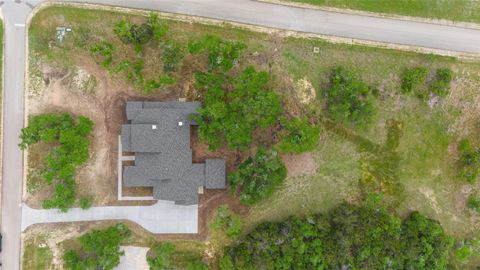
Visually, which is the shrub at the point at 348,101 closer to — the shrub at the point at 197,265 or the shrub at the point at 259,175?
the shrub at the point at 259,175

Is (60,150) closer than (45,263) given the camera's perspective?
Yes

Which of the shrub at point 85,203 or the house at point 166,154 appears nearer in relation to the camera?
the house at point 166,154

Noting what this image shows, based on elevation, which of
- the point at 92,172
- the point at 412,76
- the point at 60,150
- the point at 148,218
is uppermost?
the point at 412,76

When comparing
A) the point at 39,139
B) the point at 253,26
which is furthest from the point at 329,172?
the point at 39,139

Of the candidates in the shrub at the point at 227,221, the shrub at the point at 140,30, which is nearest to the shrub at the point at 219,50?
the shrub at the point at 140,30

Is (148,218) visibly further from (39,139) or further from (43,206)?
(39,139)

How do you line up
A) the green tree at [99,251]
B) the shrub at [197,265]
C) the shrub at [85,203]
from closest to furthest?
the green tree at [99,251] < the shrub at [197,265] < the shrub at [85,203]

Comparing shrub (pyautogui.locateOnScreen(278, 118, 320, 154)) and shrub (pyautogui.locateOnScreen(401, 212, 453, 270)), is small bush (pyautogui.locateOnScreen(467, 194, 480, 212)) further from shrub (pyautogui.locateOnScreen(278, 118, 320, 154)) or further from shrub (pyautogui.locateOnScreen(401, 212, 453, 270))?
shrub (pyautogui.locateOnScreen(278, 118, 320, 154))
